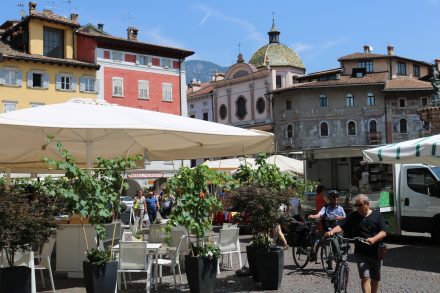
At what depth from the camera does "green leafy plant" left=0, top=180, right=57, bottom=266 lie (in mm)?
6367

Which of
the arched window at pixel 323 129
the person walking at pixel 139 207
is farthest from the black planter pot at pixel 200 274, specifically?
the arched window at pixel 323 129

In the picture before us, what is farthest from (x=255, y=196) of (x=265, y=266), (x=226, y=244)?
(x=226, y=244)

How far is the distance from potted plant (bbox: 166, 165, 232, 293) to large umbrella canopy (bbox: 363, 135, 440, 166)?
551 centimetres

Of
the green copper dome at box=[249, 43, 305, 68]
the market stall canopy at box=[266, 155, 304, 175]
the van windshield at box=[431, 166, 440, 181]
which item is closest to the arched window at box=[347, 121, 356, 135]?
the green copper dome at box=[249, 43, 305, 68]

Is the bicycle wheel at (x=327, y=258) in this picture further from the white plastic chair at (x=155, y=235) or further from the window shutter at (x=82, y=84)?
the window shutter at (x=82, y=84)

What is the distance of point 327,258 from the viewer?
9.98m

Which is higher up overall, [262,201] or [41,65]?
[41,65]

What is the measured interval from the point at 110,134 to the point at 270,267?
3809mm

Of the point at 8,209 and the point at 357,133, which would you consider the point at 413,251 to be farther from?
the point at 357,133

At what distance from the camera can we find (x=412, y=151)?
12008mm

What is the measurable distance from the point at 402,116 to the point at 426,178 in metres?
42.6

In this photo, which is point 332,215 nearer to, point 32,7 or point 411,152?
point 411,152

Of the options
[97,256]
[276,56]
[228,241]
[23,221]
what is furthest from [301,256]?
[276,56]

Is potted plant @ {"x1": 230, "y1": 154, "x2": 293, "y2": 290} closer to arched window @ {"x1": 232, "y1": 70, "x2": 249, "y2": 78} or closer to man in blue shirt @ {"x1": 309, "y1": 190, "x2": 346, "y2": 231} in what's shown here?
man in blue shirt @ {"x1": 309, "y1": 190, "x2": 346, "y2": 231}
